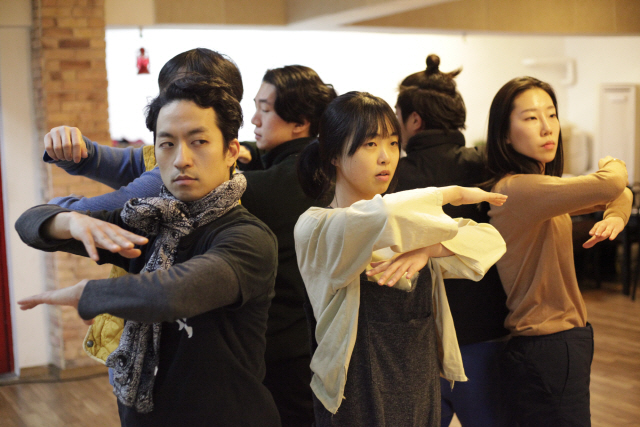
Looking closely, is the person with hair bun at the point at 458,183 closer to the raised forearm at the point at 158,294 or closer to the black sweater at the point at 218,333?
the black sweater at the point at 218,333

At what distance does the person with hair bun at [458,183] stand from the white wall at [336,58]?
120 inches

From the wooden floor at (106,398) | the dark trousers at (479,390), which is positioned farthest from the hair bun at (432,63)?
the wooden floor at (106,398)

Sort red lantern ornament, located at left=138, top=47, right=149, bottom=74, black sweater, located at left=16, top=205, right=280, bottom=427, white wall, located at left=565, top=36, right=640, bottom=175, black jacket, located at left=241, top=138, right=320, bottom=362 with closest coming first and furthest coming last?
black sweater, located at left=16, top=205, right=280, bottom=427 → black jacket, located at left=241, top=138, right=320, bottom=362 → red lantern ornament, located at left=138, top=47, right=149, bottom=74 → white wall, located at left=565, top=36, right=640, bottom=175

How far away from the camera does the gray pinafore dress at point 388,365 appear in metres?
1.43

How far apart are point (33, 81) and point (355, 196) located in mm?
3538

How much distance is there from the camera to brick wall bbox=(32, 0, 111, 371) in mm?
4133

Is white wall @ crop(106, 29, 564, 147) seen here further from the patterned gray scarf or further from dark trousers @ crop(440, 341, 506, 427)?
the patterned gray scarf

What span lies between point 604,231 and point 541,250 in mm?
190

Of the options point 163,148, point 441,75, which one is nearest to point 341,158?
point 163,148

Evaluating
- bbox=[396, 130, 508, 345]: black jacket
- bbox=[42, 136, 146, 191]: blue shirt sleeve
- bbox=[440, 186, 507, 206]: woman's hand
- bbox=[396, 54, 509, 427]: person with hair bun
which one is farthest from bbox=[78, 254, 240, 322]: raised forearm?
bbox=[396, 54, 509, 427]: person with hair bun

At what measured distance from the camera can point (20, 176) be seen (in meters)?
4.29

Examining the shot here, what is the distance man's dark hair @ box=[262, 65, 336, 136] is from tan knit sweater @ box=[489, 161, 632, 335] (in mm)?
635

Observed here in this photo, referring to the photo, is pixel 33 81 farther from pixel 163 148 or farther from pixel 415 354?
pixel 415 354

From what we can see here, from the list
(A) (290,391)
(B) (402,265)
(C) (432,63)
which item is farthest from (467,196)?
(C) (432,63)
